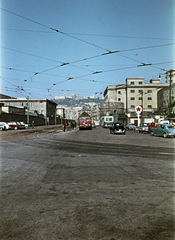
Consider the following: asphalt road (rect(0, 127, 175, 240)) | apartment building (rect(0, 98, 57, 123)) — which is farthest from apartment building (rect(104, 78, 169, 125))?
asphalt road (rect(0, 127, 175, 240))

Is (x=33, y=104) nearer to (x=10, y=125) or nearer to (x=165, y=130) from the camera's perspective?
(x=10, y=125)

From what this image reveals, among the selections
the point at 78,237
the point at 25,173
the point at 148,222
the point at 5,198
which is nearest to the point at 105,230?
the point at 78,237

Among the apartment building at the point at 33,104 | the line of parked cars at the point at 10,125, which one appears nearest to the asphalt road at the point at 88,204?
the line of parked cars at the point at 10,125

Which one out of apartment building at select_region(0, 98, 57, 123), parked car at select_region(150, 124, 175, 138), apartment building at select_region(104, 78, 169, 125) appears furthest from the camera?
apartment building at select_region(0, 98, 57, 123)

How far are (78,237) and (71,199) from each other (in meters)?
1.35

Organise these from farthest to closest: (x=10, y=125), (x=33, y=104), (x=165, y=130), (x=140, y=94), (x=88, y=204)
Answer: (x=33, y=104), (x=140, y=94), (x=10, y=125), (x=165, y=130), (x=88, y=204)

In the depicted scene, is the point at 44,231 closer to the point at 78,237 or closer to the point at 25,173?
the point at 78,237

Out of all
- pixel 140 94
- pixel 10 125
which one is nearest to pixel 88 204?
pixel 10 125

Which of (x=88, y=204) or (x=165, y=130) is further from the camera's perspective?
(x=165, y=130)

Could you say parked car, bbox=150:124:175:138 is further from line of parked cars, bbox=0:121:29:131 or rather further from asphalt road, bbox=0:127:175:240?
line of parked cars, bbox=0:121:29:131

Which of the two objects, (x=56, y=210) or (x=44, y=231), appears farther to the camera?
(x=56, y=210)

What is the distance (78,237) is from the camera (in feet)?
8.66

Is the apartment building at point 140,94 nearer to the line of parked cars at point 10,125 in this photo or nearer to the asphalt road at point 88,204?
the line of parked cars at point 10,125

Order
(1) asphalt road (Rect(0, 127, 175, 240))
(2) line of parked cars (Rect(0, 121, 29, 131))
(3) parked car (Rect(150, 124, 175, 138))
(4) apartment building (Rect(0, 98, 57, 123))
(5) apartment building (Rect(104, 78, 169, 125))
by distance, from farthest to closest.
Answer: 1. (4) apartment building (Rect(0, 98, 57, 123))
2. (5) apartment building (Rect(104, 78, 169, 125))
3. (2) line of parked cars (Rect(0, 121, 29, 131))
4. (3) parked car (Rect(150, 124, 175, 138))
5. (1) asphalt road (Rect(0, 127, 175, 240))
